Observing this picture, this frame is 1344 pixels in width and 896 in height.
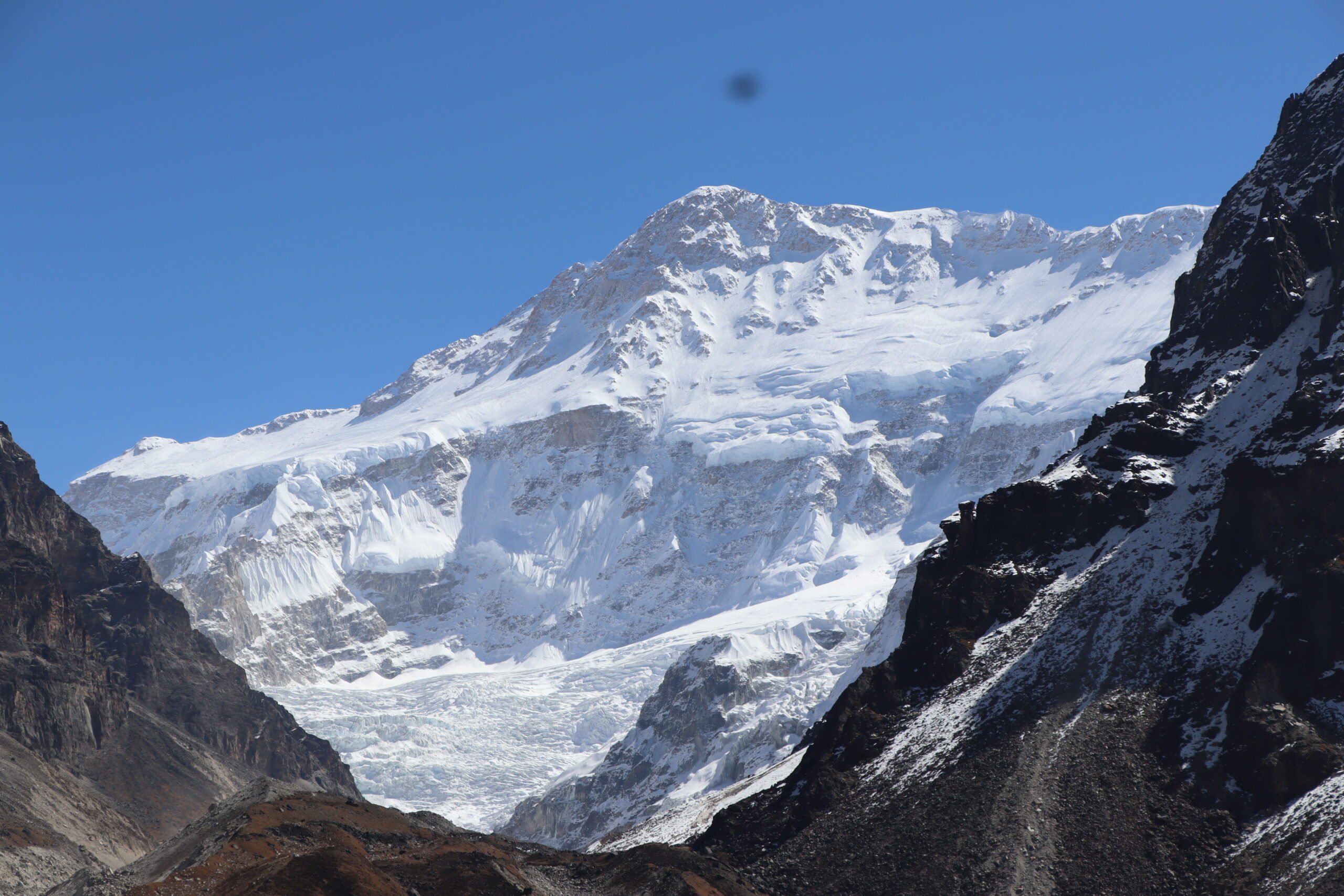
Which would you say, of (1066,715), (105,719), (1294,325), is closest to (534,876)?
(1066,715)

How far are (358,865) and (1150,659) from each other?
4800cm

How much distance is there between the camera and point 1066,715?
86625 mm

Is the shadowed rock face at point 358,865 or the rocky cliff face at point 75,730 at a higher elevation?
the rocky cliff face at point 75,730

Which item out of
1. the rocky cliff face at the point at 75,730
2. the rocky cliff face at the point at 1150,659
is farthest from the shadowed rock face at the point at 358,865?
the rocky cliff face at the point at 75,730

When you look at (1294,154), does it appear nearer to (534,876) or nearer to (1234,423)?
(1234,423)

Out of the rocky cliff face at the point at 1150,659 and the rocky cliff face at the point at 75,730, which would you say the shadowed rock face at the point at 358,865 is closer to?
the rocky cliff face at the point at 1150,659

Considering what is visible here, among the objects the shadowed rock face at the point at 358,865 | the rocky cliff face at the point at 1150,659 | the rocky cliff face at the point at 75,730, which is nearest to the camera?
the shadowed rock face at the point at 358,865

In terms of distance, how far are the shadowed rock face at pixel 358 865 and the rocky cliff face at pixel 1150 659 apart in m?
8.77

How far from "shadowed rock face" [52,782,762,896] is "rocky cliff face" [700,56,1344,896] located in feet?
28.8

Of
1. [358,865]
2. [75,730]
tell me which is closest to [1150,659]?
[358,865]

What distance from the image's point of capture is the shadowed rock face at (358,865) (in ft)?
226

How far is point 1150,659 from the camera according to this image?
290ft

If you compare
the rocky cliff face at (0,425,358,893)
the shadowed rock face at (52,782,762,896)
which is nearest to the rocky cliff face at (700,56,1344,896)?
the shadowed rock face at (52,782,762,896)

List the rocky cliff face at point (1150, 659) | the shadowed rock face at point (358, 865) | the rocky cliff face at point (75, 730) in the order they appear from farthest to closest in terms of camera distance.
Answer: the rocky cliff face at point (75, 730) < the rocky cliff face at point (1150, 659) < the shadowed rock face at point (358, 865)
